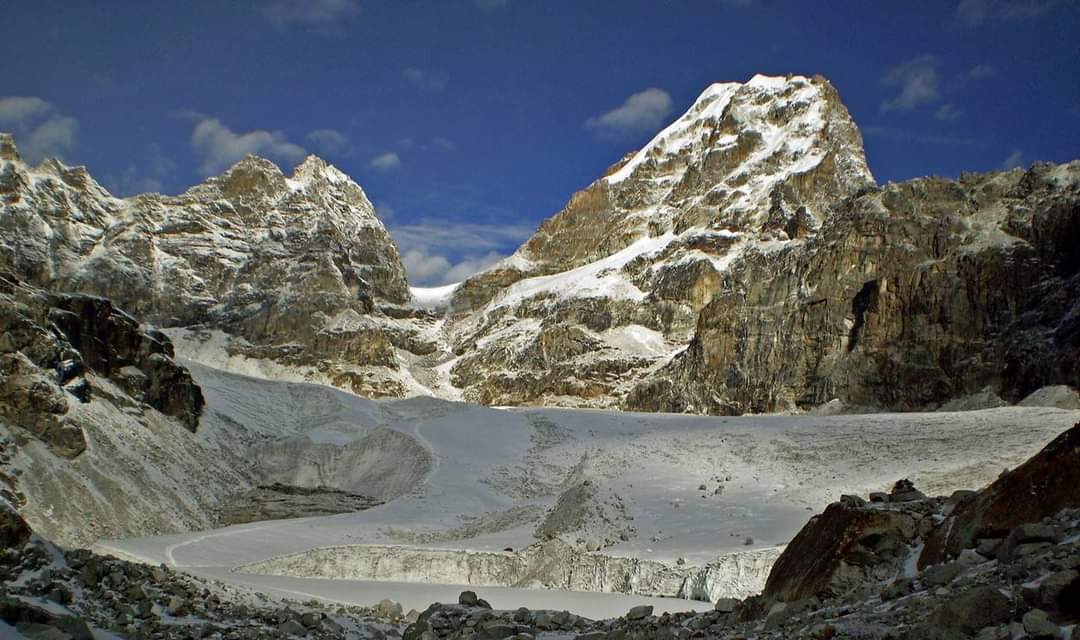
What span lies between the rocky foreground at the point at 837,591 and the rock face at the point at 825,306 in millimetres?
69597

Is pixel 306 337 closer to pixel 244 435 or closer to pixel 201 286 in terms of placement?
pixel 201 286

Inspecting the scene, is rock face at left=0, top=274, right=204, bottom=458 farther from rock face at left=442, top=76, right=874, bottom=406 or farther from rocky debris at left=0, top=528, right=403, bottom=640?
rock face at left=442, top=76, right=874, bottom=406

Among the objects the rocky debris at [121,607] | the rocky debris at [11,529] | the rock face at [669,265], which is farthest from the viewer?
the rock face at [669,265]

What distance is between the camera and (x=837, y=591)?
15.5 meters

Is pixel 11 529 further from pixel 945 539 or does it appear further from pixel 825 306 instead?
pixel 825 306

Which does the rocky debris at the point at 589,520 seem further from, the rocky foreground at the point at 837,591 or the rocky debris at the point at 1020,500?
the rocky debris at the point at 1020,500

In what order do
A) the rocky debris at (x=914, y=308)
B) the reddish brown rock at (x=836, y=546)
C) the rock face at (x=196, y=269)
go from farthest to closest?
the rock face at (x=196, y=269) < the rocky debris at (x=914, y=308) < the reddish brown rock at (x=836, y=546)

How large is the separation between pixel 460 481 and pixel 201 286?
446ft

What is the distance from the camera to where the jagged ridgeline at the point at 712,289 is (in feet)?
309

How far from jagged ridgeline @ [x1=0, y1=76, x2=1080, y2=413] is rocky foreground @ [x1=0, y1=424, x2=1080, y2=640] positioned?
68827 millimetres

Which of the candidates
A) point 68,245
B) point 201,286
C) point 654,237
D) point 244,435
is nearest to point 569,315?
point 654,237

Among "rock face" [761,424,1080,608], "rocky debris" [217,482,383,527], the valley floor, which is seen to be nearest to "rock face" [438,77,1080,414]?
the valley floor

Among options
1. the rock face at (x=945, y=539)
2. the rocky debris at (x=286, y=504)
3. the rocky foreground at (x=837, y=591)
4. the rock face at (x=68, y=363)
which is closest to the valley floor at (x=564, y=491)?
the rocky debris at (x=286, y=504)

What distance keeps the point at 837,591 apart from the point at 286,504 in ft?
141
